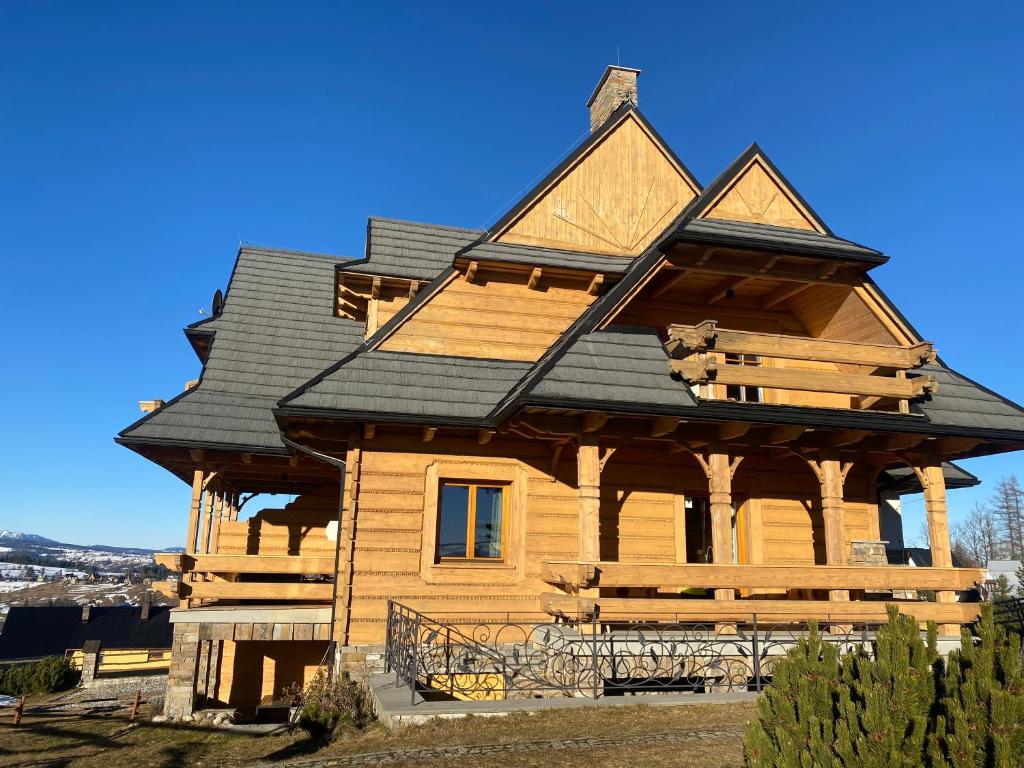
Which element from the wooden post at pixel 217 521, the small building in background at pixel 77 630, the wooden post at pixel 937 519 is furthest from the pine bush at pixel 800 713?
the small building in background at pixel 77 630

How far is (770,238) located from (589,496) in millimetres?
5056

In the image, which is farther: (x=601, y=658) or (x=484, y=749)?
(x=601, y=658)

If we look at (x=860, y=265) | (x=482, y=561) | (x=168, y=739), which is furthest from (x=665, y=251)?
(x=168, y=739)

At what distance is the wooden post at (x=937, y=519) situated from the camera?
434 inches

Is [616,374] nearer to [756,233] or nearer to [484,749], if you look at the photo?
[756,233]

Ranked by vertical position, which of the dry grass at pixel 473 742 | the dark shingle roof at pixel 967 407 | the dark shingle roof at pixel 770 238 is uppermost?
the dark shingle roof at pixel 770 238

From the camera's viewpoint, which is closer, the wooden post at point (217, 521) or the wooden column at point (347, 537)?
the wooden column at point (347, 537)

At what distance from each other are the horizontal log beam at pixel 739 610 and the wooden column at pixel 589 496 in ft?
2.26

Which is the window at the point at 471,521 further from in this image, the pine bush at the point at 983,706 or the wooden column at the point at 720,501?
the pine bush at the point at 983,706

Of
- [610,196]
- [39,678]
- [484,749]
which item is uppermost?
[610,196]

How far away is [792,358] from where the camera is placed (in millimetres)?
10797

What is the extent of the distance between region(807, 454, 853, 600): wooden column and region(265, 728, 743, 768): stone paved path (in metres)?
5.16

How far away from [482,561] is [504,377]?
10.2ft

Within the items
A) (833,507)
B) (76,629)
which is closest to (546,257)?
(833,507)
